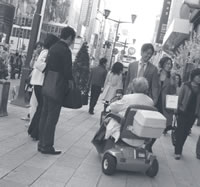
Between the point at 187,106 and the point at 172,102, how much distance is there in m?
0.62

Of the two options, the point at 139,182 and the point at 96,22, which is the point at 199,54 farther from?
the point at 96,22

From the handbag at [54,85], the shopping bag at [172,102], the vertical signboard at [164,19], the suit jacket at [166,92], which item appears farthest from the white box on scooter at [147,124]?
the vertical signboard at [164,19]

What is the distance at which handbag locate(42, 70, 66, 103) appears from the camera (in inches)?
234

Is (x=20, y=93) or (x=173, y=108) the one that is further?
(x=20, y=93)

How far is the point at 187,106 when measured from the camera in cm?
777

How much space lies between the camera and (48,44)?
7.07 m

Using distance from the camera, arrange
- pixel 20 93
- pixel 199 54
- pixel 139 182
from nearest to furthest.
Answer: pixel 139 182
pixel 20 93
pixel 199 54

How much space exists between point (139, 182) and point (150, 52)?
234 centimetres

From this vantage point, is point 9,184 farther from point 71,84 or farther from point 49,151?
point 71,84

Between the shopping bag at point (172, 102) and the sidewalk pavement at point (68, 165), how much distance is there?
1.01 m

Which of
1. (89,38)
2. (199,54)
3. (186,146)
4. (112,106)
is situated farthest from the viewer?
(89,38)

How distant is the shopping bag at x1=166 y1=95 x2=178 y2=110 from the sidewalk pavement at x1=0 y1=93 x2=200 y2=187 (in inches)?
39.7

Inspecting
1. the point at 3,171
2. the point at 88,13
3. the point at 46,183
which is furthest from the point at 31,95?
the point at 88,13

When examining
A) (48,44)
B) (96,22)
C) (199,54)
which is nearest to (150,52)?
(48,44)
